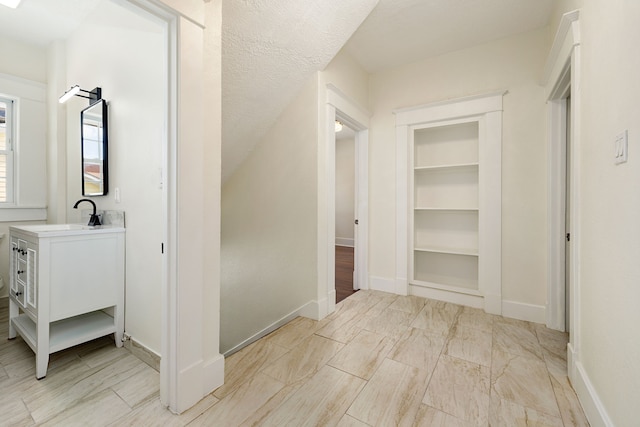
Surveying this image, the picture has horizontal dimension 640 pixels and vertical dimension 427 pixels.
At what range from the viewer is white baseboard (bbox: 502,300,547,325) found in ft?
8.00

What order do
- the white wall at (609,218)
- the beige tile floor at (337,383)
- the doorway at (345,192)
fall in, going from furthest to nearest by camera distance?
the doorway at (345,192), the beige tile floor at (337,383), the white wall at (609,218)

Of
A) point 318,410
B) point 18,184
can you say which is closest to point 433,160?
point 318,410

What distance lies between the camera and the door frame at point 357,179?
2596 millimetres

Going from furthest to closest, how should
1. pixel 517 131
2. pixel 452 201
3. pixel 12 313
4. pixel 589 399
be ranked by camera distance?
pixel 452 201 < pixel 517 131 < pixel 12 313 < pixel 589 399

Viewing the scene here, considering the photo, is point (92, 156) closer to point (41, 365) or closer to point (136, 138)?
point (136, 138)

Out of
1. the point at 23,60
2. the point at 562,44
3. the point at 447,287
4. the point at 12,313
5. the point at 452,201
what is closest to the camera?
the point at 562,44

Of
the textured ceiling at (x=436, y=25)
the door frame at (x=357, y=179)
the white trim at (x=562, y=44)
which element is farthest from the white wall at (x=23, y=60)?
the white trim at (x=562, y=44)

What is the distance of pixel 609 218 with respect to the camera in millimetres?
1192

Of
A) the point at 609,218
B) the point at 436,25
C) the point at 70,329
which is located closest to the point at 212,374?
the point at 70,329

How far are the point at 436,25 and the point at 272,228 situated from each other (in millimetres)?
2447

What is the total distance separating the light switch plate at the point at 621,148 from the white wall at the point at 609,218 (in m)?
0.03

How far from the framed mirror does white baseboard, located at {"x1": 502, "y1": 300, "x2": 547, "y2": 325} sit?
3.67m

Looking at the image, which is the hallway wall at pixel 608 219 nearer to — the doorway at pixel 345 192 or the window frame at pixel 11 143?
the window frame at pixel 11 143

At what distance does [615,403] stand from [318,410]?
4.12 feet
